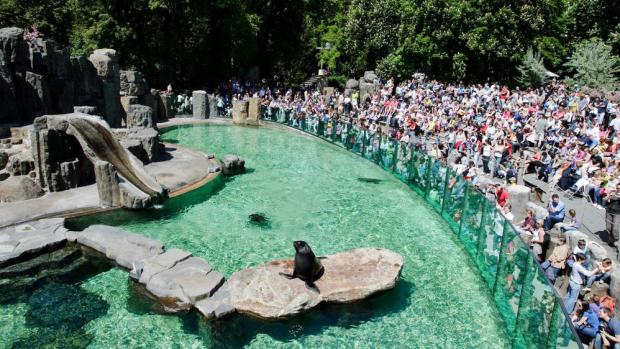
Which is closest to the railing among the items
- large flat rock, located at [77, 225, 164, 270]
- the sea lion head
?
the sea lion head

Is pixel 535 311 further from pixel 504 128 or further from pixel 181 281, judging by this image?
pixel 504 128

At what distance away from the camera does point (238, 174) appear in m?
18.7

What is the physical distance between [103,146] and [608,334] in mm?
13631

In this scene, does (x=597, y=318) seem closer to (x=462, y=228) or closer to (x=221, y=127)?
(x=462, y=228)

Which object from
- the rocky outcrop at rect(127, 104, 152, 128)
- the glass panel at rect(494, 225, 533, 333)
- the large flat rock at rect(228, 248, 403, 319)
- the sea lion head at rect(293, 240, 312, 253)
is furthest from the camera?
the rocky outcrop at rect(127, 104, 152, 128)

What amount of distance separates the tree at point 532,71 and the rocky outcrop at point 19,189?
27402mm

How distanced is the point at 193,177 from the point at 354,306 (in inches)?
358

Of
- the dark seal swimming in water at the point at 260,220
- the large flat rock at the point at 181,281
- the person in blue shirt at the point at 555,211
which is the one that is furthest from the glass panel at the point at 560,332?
the dark seal swimming in water at the point at 260,220

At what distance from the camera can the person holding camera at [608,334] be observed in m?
7.48

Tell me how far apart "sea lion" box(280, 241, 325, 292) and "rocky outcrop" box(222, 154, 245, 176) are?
9135mm

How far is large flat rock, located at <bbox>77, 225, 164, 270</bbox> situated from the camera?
1105 cm

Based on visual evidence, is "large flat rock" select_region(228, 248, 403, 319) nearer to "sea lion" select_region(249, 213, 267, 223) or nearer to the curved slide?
"sea lion" select_region(249, 213, 267, 223)

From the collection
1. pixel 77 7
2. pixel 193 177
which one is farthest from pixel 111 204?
pixel 77 7

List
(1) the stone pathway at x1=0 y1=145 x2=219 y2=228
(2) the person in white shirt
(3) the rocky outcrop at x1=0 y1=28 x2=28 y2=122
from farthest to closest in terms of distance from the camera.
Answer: (3) the rocky outcrop at x1=0 y1=28 x2=28 y2=122
(1) the stone pathway at x1=0 y1=145 x2=219 y2=228
(2) the person in white shirt
